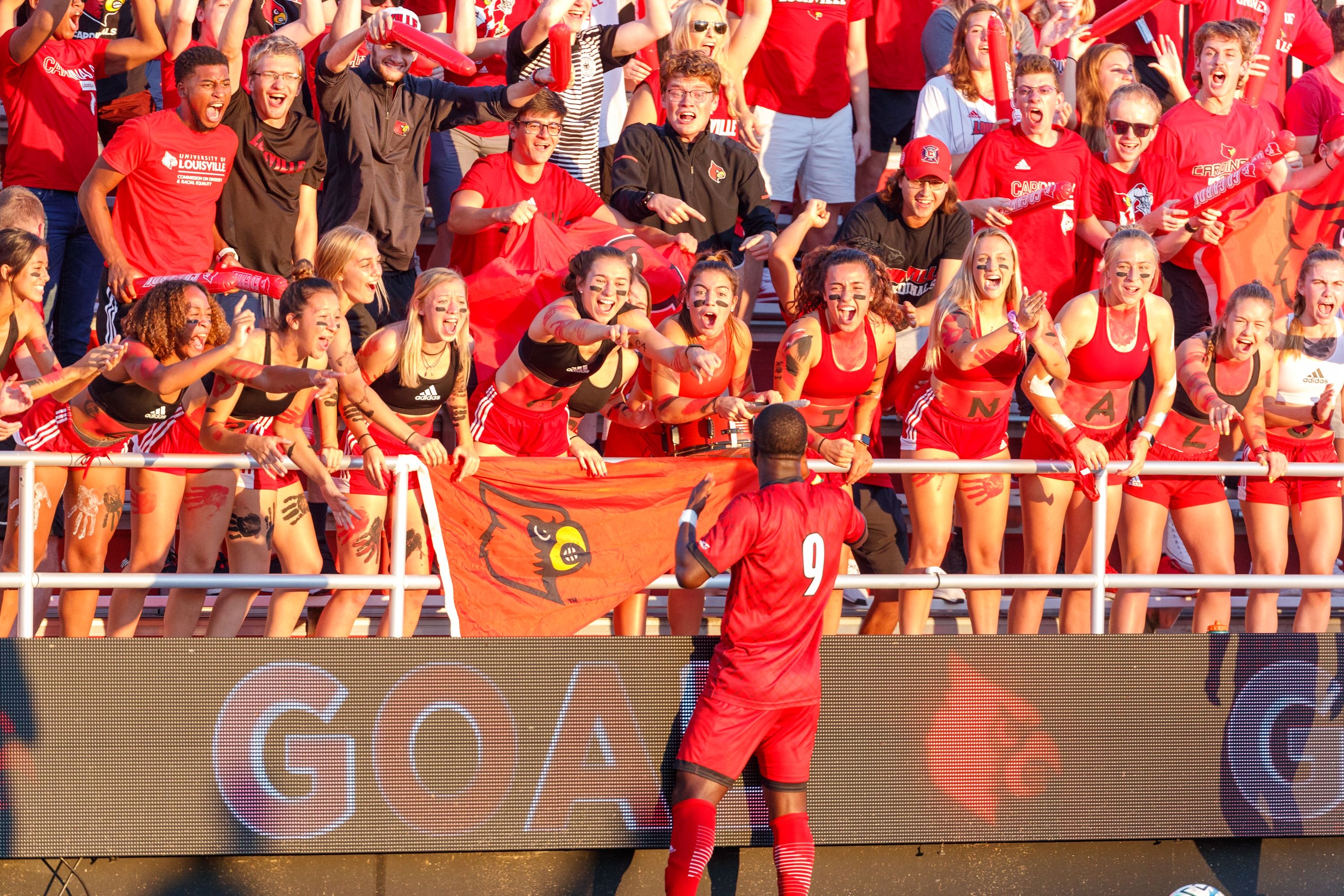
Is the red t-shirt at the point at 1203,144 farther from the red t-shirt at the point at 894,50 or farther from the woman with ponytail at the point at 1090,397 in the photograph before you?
the woman with ponytail at the point at 1090,397

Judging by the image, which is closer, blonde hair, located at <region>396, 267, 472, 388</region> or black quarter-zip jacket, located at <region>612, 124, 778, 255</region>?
blonde hair, located at <region>396, 267, 472, 388</region>

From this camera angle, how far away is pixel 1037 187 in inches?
316

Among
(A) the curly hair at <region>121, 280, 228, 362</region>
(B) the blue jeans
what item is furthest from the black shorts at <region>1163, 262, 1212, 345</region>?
(B) the blue jeans

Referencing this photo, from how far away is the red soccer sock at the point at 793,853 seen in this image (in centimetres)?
530

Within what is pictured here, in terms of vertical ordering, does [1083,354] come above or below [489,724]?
above

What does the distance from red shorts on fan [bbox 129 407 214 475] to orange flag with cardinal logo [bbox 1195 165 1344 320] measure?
5469 millimetres

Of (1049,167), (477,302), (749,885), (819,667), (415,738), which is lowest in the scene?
(749,885)

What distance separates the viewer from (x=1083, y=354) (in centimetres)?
669

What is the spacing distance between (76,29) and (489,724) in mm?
4785

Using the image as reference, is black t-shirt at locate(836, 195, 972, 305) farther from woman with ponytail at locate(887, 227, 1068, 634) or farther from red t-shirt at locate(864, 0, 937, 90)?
red t-shirt at locate(864, 0, 937, 90)

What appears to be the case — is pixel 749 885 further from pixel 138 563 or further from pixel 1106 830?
pixel 138 563

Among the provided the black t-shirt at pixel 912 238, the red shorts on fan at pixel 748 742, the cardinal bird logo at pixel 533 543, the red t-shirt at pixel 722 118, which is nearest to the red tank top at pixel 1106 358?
the black t-shirt at pixel 912 238

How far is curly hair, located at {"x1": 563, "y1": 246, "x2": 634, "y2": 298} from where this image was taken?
647 cm

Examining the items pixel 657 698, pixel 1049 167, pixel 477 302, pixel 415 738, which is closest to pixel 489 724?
pixel 415 738
